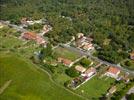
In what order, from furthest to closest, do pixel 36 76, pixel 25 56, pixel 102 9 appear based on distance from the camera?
pixel 102 9 < pixel 25 56 < pixel 36 76

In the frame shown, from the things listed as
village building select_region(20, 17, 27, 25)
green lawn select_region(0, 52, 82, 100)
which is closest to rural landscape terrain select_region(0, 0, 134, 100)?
green lawn select_region(0, 52, 82, 100)

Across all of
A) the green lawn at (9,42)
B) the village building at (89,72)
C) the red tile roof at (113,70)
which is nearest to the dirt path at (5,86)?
the village building at (89,72)

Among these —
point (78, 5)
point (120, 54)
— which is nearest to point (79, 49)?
point (120, 54)

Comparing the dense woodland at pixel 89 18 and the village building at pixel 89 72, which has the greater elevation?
the dense woodland at pixel 89 18

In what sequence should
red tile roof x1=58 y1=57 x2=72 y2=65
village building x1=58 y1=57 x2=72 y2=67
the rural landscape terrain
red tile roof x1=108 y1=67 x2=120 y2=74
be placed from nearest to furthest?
1. the rural landscape terrain
2. red tile roof x1=108 y1=67 x2=120 y2=74
3. village building x1=58 y1=57 x2=72 y2=67
4. red tile roof x1=58 y1=57 x2=72 y2=65

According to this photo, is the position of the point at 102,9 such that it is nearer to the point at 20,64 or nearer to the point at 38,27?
the point at 38,27

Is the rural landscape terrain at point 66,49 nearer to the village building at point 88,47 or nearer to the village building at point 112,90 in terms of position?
the village building at point 112,90

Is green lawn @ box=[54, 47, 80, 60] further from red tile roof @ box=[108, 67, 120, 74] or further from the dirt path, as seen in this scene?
the dirt path
